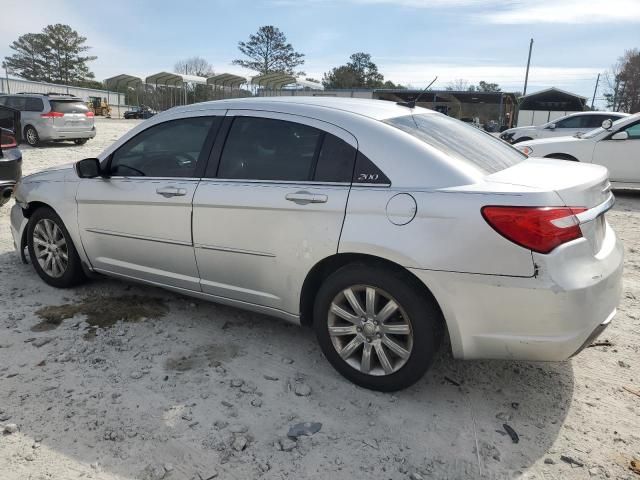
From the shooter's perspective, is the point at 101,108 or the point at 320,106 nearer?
the point at 320,106

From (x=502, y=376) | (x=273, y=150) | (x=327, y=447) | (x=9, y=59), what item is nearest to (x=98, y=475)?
(x=327, y=447)

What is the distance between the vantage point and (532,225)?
239 centimetres

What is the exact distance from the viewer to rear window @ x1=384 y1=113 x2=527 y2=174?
2.89 metres

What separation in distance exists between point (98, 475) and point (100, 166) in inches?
93.9

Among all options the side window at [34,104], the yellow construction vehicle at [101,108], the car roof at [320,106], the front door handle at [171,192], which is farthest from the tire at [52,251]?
the yellow construction vehicle at [101,108]

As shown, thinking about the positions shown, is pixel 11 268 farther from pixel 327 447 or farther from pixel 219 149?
pixel 327 447

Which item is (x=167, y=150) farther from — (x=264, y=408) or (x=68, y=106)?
(x=68, y=106)

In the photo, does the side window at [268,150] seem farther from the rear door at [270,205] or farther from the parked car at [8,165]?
the parked car at [8,165]

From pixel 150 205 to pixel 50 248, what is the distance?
1.41 m

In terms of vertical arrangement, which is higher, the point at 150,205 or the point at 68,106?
the point at 68,106

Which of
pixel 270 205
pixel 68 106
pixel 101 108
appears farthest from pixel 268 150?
pixel 101 108

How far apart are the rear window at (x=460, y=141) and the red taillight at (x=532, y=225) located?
424mm

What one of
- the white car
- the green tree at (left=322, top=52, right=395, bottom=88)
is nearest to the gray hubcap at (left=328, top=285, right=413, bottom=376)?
the white car

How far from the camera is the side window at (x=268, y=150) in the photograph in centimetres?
307
